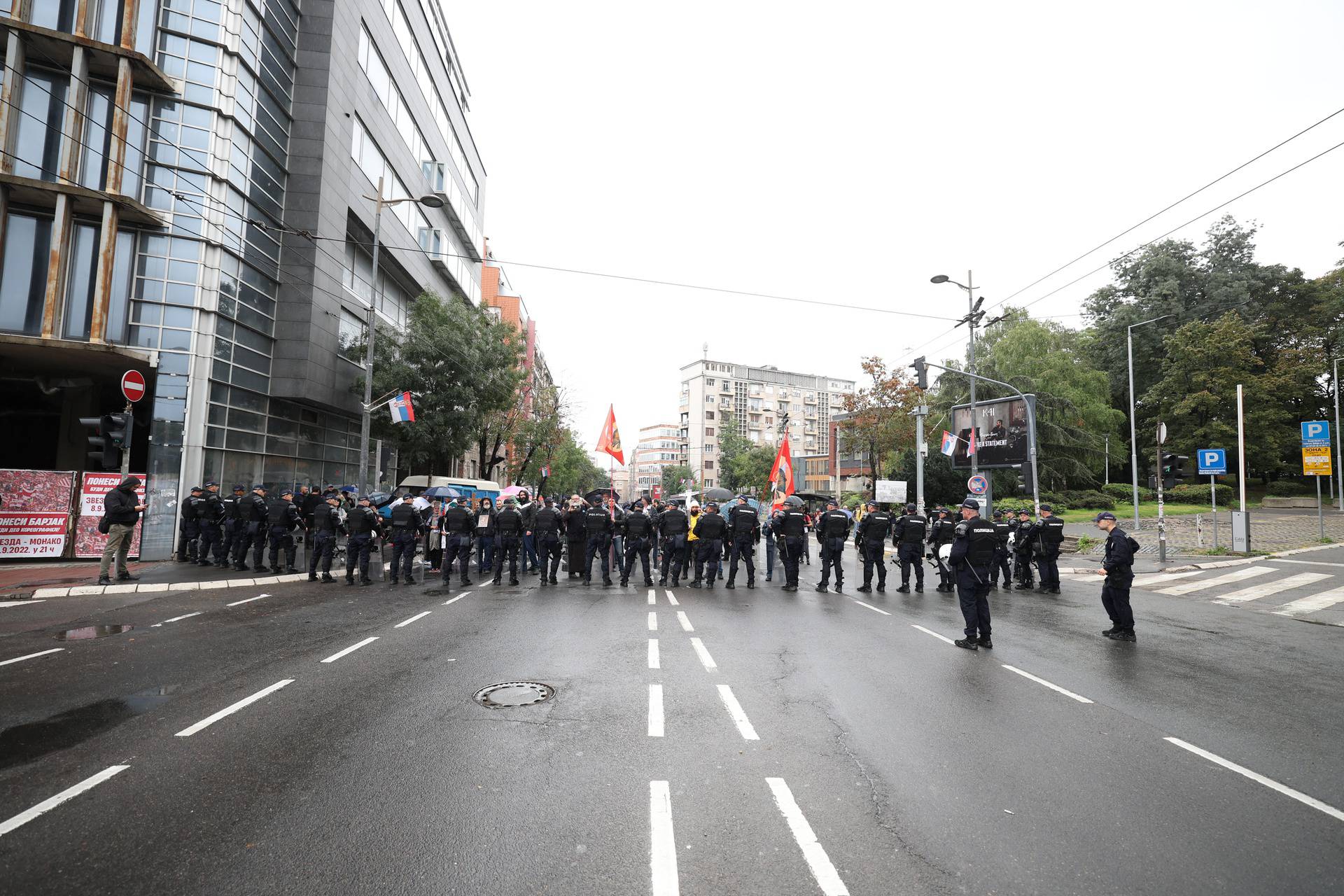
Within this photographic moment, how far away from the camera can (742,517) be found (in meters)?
15.0

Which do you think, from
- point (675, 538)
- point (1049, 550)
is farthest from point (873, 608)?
point (1049, 550)

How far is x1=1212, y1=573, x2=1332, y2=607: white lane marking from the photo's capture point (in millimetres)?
A: 13703

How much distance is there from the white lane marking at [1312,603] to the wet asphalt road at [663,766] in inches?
181

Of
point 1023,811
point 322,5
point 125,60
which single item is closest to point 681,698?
point 1023,811

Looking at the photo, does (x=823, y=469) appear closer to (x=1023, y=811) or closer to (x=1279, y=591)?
(x=1279, y=591)

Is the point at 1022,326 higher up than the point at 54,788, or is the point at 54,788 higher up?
the point at 1022,326

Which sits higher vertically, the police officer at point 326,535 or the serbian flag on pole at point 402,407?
the serbian flag on pole at point 402,407

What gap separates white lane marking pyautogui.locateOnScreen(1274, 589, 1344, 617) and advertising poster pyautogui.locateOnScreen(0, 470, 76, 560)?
2653 cm

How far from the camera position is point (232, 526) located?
1573 centimetres

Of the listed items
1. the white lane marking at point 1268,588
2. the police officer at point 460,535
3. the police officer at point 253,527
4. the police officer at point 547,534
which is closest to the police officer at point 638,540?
the police officer at point 547,534

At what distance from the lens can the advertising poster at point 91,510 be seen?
1548cm

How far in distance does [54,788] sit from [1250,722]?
30.7 feet

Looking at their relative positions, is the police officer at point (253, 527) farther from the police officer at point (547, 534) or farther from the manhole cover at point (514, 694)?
the manhole cover at point (514, 694)

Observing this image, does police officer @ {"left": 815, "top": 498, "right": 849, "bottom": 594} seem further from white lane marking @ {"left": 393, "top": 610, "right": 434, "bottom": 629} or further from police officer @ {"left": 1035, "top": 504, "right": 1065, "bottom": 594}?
white lane marking @ {"left": 393, "top": 610, "right": 434, "bottom": 629}
